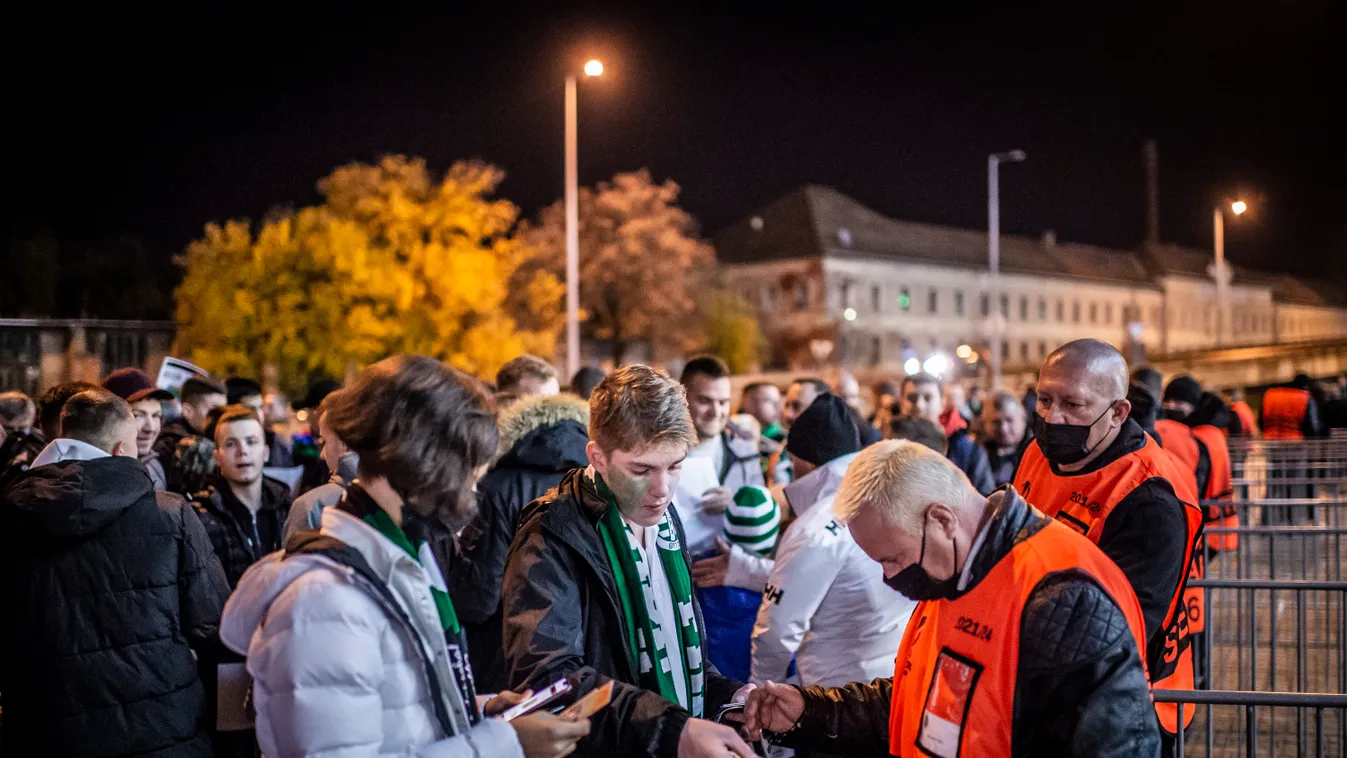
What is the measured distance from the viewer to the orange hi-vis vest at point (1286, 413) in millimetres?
18734

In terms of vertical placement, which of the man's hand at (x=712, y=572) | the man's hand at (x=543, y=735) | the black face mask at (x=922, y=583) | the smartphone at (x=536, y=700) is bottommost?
the man's hand at (x=712, y=572)

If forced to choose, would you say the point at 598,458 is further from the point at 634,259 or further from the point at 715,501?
the point at 634,259

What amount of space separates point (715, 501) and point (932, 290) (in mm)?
78713

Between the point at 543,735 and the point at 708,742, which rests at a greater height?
the point at 543,735

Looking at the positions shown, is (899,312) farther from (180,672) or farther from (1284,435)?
(180,672)

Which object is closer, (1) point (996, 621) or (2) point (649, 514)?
(1) point (996, 621)

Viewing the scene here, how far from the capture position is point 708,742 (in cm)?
290

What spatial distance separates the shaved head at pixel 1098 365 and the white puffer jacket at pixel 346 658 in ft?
9.81

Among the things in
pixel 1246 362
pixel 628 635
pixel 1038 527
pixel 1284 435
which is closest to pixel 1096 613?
pixel 1038 527

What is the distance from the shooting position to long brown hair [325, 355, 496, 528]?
2398 mm

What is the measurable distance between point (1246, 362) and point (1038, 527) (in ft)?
192

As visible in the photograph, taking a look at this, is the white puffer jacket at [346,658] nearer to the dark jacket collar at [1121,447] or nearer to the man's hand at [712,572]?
the man's hand at [712,572]

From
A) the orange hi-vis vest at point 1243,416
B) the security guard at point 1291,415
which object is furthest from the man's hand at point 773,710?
the orange hi-vis vest at point 1243,416

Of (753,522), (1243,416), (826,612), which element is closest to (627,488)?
(826,612)
